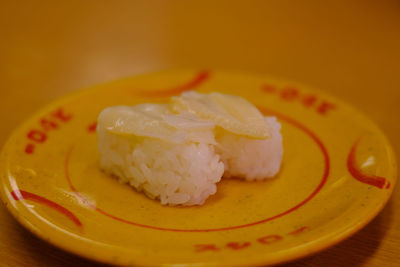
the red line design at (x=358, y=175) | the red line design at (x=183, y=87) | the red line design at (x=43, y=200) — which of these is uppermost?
the red line design at (x=183, y=87)

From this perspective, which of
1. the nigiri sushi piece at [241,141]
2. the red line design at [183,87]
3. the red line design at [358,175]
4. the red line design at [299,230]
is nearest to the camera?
the red line design at [299,230]

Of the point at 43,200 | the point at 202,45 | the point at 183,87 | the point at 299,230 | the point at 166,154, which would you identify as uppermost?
the point at 202,45

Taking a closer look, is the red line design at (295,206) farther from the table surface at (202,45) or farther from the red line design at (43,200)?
the table surface at (202,45)

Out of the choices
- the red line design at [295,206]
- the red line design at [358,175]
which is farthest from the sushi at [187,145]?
the red line design at [358,175]

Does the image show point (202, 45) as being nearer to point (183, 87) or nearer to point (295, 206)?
point (183, 87)

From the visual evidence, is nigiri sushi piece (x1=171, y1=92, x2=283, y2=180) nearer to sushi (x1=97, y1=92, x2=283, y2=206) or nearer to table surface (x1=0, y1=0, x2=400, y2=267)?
sushi (x1=97, y1=92, x2=283, y2=206)

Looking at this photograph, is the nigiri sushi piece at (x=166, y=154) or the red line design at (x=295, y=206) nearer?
the red line design at (x=295, y=206)

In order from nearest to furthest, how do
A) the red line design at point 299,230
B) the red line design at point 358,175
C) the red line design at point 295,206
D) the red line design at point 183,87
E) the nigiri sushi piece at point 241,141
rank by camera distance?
the red line design at point 299,230 → the red line design at point 295,206 → the red line design at point 358,175 → the nigiri sushi piece at point 241,141 → the red line design at point 183,87

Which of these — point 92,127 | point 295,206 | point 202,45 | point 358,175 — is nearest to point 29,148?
point 92,127
